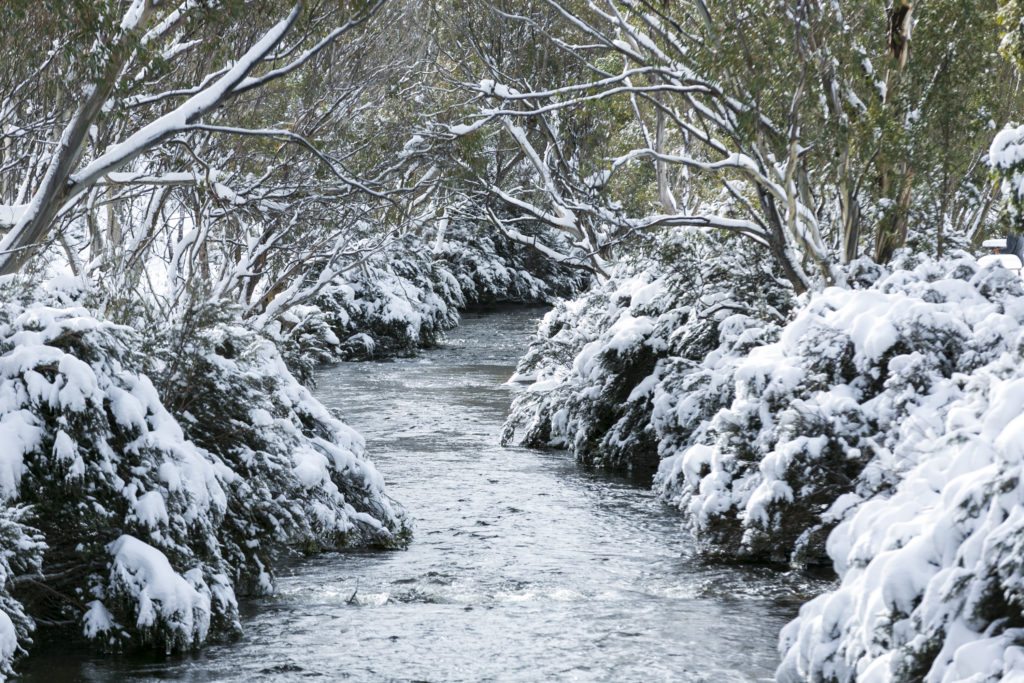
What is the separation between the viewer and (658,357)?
1491 centimetres

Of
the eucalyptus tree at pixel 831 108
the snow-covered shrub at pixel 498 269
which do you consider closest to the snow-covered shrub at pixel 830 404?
the eucalyptus tree at pixel 831 108

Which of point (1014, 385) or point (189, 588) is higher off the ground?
point (1014, 385)

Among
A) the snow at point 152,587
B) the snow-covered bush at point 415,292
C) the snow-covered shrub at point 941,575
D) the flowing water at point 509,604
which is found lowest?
the flowing water at point 509,604

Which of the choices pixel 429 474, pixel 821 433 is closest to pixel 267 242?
pixel 429 474

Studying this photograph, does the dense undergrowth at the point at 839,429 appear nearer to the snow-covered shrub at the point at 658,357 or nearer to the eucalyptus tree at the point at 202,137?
the snow-covered shrub at the point at 658,357

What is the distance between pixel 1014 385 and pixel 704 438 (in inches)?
232

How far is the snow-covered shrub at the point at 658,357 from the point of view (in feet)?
42.7

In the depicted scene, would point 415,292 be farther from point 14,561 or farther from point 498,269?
point 14,561

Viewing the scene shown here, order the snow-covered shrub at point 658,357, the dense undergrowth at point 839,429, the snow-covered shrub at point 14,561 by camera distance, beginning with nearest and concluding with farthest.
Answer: the dense undergrowth at point 839,429, the snow-covered shrub at point 14,561, the snow-covered shrub at point 658,357

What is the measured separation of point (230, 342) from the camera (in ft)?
33.0

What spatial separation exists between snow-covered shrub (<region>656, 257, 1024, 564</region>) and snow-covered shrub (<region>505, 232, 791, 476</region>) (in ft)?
6.62

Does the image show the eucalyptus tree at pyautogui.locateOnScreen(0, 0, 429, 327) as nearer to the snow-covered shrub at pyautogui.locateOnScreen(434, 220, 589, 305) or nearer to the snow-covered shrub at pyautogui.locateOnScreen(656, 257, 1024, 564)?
the snow-covered shrub at pyautogui.locateOnScreen(656, 257, 1024, 564)

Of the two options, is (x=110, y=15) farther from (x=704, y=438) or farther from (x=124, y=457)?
(x=704, y=438)

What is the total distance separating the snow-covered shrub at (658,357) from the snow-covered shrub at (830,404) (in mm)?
2019
